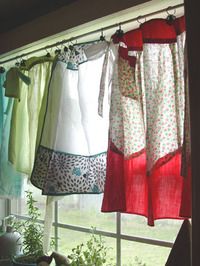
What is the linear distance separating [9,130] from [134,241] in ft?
2.69

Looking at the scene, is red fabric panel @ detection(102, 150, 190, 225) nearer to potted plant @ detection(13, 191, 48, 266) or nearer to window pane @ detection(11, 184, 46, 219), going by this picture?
potted plant @ detection(13, 191, 48, 266)

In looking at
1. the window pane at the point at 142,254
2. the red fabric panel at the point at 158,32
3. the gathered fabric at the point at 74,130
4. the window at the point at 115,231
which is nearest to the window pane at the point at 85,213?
the window at the point at 115,231

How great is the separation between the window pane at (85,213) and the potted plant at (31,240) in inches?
5.2

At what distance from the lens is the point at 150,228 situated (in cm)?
152

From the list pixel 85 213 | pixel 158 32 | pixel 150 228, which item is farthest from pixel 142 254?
pixel 158 32

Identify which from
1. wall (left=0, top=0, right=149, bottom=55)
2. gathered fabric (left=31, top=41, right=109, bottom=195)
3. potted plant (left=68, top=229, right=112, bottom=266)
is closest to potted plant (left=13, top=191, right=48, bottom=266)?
potted plant (left=68, top=229, right=112, bottom=266)

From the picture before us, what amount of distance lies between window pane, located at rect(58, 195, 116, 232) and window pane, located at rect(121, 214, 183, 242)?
0.09 m

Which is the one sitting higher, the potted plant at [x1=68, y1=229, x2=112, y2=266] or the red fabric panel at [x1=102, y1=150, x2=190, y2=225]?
the red fabric panel at [x1=102, y1=150, x2=190, y2=225]

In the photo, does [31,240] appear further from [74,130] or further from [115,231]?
[74,130]

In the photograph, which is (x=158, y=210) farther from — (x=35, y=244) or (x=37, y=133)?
(x=35, y=244)

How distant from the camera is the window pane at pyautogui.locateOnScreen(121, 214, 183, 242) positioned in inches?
56.8

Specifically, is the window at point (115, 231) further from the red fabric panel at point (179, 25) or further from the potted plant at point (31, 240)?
the red fabric panel at point (179, 25)

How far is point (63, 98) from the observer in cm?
152

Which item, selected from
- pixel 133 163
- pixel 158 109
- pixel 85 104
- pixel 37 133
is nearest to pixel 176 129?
pixel 158 109
